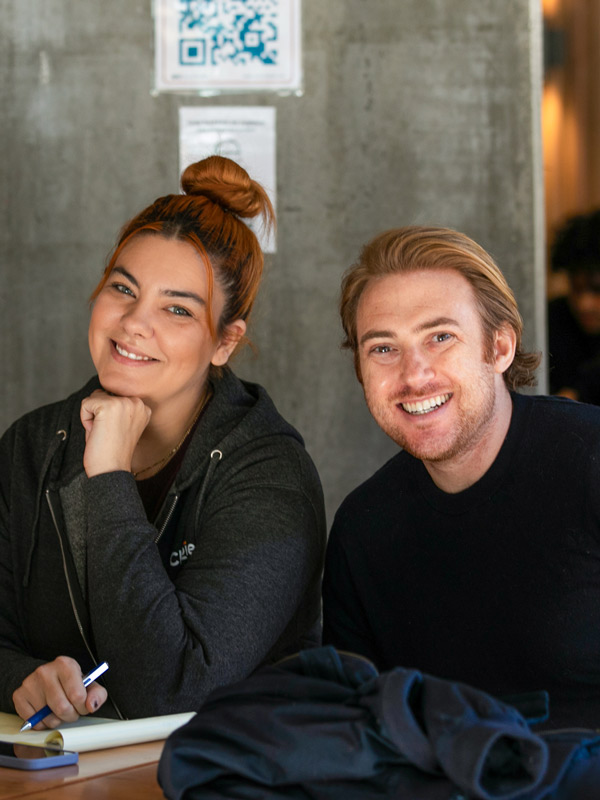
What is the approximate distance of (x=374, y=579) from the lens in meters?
1.62

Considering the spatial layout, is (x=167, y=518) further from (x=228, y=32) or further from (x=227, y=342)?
(x=228, y=32)

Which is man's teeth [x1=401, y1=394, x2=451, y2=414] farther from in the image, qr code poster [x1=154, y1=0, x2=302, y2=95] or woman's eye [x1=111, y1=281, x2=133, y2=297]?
qr code poster [x1=154, y1=0, x2=302, y2=95]

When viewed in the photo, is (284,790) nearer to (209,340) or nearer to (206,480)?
(206,480)

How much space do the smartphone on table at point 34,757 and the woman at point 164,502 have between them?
224 mm

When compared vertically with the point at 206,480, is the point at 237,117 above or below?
above

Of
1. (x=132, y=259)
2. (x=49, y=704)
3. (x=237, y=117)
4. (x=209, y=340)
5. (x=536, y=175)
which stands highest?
(x=237, y=117)

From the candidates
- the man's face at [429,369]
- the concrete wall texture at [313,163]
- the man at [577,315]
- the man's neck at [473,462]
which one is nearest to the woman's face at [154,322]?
the man's face at [429,369]

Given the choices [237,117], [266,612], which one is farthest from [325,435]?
[266,612]

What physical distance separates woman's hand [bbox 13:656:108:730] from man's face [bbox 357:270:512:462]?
60 centimetres

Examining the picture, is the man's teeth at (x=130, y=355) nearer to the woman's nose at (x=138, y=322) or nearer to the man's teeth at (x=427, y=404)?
the woman's nose at (x=138, y=322)

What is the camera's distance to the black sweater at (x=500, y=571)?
144 centimetres

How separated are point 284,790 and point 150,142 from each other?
7.48ft

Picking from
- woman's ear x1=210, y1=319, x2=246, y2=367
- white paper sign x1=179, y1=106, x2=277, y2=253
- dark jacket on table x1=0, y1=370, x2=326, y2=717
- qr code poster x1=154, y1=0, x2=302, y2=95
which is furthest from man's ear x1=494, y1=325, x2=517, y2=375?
qr code poster x1=154, y1=0, x2=302, y2=95

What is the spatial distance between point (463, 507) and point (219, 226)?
74 centimetres
